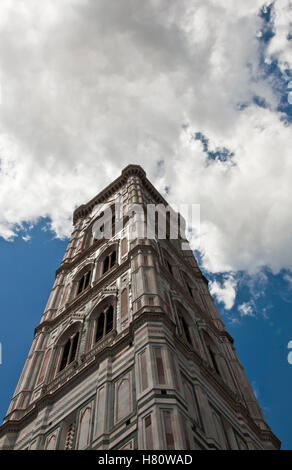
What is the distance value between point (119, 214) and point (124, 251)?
400 inches

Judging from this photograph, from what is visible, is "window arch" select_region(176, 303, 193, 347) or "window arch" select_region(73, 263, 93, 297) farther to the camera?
"window arch" select_region(73, 263, 93, 297)

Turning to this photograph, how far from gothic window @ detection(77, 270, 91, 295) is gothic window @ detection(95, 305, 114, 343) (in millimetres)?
6308

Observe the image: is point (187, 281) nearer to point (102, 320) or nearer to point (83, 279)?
point (83, 279)

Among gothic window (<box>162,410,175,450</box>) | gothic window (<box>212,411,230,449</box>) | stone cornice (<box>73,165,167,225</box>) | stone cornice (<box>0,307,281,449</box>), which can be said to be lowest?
gothic window (<box>162,410,175,450</box>)

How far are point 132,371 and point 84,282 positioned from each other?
1452 cm

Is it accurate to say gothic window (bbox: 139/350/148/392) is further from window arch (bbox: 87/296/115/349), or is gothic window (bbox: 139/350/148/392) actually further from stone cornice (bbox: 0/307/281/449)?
window arch (bbox: 87/296/115/349)

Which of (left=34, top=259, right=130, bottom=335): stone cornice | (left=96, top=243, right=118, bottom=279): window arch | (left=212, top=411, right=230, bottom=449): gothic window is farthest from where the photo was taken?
(left=96, top=243, right=118, bottom=279): window arch

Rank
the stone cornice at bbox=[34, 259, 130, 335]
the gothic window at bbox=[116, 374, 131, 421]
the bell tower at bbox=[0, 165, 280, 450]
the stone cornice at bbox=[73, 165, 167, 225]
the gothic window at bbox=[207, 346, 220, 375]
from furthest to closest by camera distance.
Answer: the stone cornice at bbox=[73, 165, 167, 225], the stone cornice at bbox=[34, 259, 130, 335], the gothic window at bbox=[207, 346, 220, 375], the gothic window at bbox=[116, 374, 131, 421], the bell tower at bbox=[0, 165, 280, 450]

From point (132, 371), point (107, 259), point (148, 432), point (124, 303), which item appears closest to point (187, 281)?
point (107, 259)

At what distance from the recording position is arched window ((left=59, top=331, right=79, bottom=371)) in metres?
21.5

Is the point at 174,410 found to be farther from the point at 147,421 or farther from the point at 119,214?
the point at 119,214

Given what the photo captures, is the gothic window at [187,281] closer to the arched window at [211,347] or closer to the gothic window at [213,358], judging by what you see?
the arched window at [211,347]

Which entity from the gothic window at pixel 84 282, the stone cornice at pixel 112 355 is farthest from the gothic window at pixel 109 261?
the stone cornice at pixel 112 355

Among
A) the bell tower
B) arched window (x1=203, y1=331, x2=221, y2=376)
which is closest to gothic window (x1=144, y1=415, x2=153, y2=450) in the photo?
Result: the bell tower
